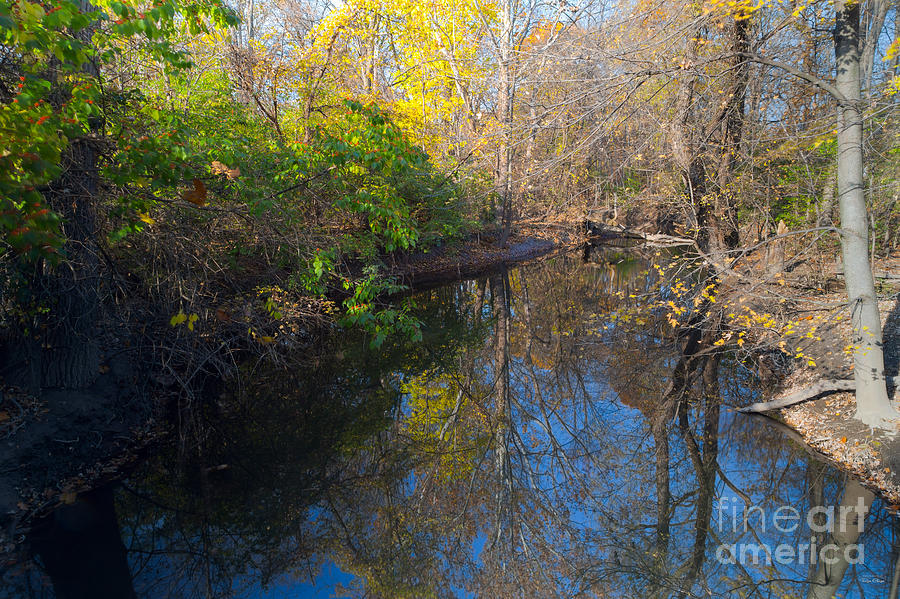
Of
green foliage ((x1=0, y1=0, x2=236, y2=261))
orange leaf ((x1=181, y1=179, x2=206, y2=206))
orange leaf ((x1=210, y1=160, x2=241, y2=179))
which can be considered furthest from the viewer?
orange leaf ((x1=210, y1=160, x2=241, y2=179))

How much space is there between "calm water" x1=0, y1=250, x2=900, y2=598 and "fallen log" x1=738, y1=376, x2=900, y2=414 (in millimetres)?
274

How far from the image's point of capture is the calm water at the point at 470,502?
4.86 m

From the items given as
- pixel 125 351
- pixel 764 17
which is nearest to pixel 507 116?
pixel 764 17

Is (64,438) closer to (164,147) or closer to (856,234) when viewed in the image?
(164,147)

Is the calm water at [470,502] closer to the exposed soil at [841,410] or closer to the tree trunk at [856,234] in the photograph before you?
the exposed soil at [841,410]

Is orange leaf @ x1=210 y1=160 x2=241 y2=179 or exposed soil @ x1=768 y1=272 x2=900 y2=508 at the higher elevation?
orange leaf @ x1=210 y1=160 x2=241 y2=179

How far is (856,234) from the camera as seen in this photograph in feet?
19.6

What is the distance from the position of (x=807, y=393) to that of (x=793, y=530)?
8.08 ft

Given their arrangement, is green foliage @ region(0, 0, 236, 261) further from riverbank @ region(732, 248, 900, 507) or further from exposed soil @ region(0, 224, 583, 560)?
riverbank @ region(732, 248, 900, 507)

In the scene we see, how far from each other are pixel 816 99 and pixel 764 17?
1673 millimetres

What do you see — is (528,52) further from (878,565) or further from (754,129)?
(878,565)

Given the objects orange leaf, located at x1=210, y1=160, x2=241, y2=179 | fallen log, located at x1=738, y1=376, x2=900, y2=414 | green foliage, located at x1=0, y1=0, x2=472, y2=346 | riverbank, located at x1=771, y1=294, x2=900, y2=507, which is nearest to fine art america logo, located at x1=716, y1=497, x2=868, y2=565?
riverbank, located at x1=771, y1=294, x2=900, y2=507

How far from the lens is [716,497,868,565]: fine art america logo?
5.00 metres

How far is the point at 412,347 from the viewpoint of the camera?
1142 centimetres
